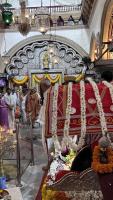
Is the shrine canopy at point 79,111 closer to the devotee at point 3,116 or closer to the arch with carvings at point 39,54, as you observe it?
the devotee at point 3,116

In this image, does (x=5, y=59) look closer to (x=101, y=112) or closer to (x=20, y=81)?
(x=20, y=81)

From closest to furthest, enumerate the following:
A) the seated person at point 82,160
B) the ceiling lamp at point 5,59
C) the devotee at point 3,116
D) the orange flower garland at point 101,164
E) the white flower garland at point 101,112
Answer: the white flower garland at point 101,112 → the orange flower garland at point 101,164 → the seated person at point 82,160 → the devotee at point 3,116 → the ceiling lamp at point 5,59

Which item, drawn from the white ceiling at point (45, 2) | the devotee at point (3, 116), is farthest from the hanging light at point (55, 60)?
the devotee at point (3, 116)

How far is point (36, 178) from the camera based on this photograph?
6.15m

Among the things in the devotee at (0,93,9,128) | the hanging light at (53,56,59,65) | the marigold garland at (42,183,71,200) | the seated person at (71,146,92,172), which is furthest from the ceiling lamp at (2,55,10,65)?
the seated person at (71,146,92,172)

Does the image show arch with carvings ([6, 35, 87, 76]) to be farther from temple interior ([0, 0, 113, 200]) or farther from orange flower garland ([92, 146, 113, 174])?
orange flower garland ([92, 146, 113, 174])

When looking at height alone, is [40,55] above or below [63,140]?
above

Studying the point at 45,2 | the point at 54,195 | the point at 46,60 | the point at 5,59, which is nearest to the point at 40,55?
the point at 46,60

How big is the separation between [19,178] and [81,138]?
306 centimetres

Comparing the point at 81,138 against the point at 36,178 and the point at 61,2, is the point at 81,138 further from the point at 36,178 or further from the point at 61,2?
the point at 61,2

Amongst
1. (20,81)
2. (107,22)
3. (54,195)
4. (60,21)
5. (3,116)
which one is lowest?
(54,195)

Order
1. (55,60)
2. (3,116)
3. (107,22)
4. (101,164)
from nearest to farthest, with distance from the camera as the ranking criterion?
1. (101,164)
2. (3,116)
3. (107,22)
4. (55,60)

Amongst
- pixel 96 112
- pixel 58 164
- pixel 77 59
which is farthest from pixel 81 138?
pixel 77 59

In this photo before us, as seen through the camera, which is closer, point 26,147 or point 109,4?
point 26,147
